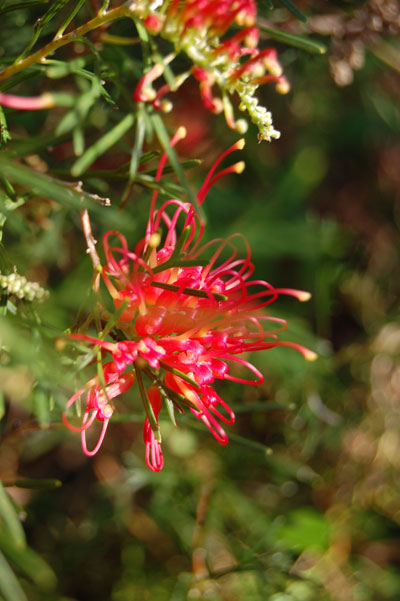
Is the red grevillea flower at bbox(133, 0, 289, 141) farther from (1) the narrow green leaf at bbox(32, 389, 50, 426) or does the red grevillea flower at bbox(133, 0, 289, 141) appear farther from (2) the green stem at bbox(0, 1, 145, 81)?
(1) the narrow green leaf at bbox(32, 389, 50, 426)

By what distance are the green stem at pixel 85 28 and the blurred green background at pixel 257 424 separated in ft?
0.48

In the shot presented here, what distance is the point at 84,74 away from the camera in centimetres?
46

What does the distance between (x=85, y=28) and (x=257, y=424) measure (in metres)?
0.85

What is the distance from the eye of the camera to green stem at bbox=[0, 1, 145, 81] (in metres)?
0.43

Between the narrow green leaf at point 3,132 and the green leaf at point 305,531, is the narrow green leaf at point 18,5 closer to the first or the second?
the narrow green leaf at point 3,132

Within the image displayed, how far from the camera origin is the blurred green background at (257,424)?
2.75ft

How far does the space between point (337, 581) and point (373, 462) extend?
255 mm

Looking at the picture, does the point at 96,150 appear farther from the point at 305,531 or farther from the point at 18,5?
the point at 305,531

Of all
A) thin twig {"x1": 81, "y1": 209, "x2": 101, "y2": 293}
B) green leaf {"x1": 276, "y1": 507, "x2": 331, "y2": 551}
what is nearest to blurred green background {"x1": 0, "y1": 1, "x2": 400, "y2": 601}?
green leaf {"x1": 276, "y1": 507, "x2": 331, "y2": 551}

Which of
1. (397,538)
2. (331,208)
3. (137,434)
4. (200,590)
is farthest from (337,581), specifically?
(331,208)

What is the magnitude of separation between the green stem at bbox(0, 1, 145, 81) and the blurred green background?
5.7 inches

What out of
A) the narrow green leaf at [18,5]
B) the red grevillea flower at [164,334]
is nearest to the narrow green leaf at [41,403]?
the red grevillea flower at [164,334]

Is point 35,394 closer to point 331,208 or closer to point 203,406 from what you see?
point 203,406

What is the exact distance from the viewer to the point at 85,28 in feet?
1.50
